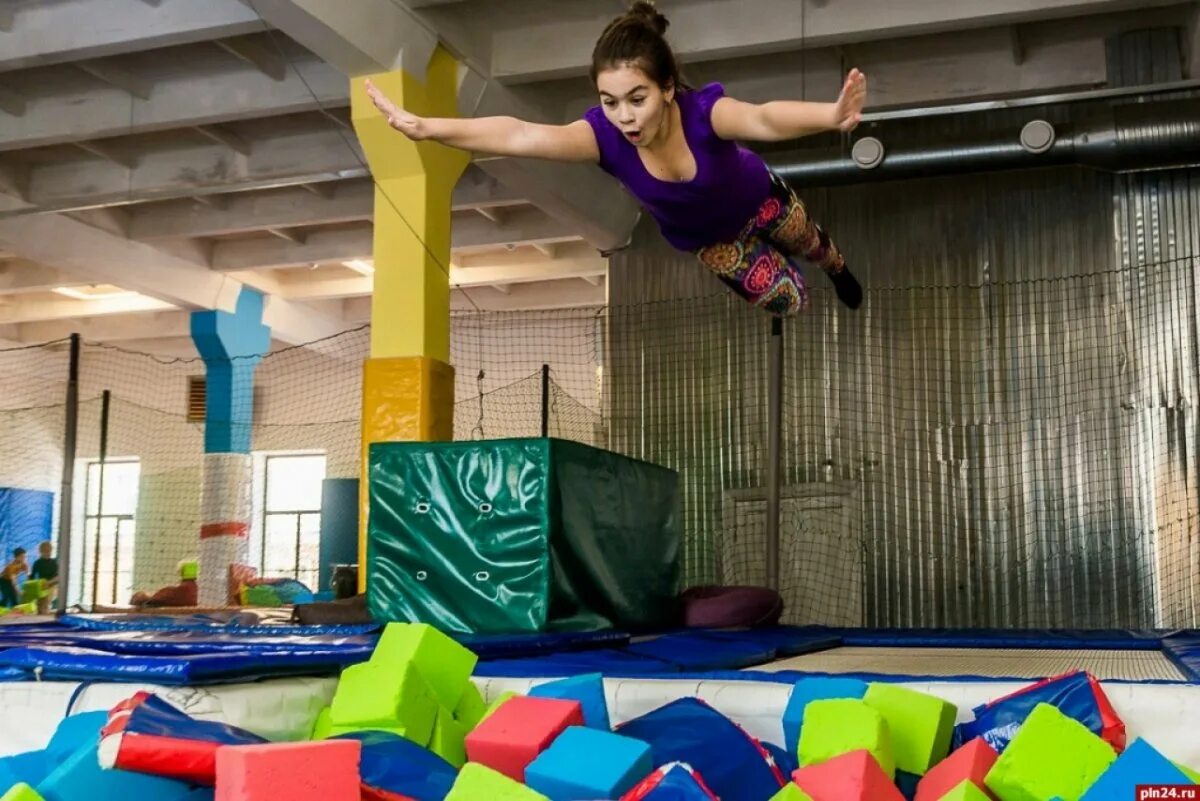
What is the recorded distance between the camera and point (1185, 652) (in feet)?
11.2

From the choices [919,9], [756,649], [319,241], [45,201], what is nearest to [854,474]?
[919,9]

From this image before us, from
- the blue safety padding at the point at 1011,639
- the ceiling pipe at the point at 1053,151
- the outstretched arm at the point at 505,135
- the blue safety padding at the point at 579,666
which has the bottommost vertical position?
the blue safety padding at the point at 1011,639

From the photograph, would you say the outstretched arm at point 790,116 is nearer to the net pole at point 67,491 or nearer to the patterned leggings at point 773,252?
the patterned leggings at point 773,252

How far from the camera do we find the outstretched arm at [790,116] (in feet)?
8.02

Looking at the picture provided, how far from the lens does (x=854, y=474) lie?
24.6 feet

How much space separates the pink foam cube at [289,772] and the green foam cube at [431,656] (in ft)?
1.51

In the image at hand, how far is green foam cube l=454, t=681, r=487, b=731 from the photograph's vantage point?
8.16ft

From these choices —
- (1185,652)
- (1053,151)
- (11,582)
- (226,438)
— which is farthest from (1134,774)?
(11,582)

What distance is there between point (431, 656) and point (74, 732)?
2.20 feet

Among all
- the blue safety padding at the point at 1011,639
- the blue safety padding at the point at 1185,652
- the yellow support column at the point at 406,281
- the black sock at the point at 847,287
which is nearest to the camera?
the blue safety padding at the point at 1185,652

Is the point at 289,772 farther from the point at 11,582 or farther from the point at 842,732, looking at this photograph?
the point at 11,582

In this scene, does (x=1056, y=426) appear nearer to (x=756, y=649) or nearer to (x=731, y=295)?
(x=731, y=295)

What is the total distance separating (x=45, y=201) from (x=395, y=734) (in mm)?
7920

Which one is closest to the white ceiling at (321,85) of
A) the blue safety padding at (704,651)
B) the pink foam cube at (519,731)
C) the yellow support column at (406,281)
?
the yellow support column at (406,281)
